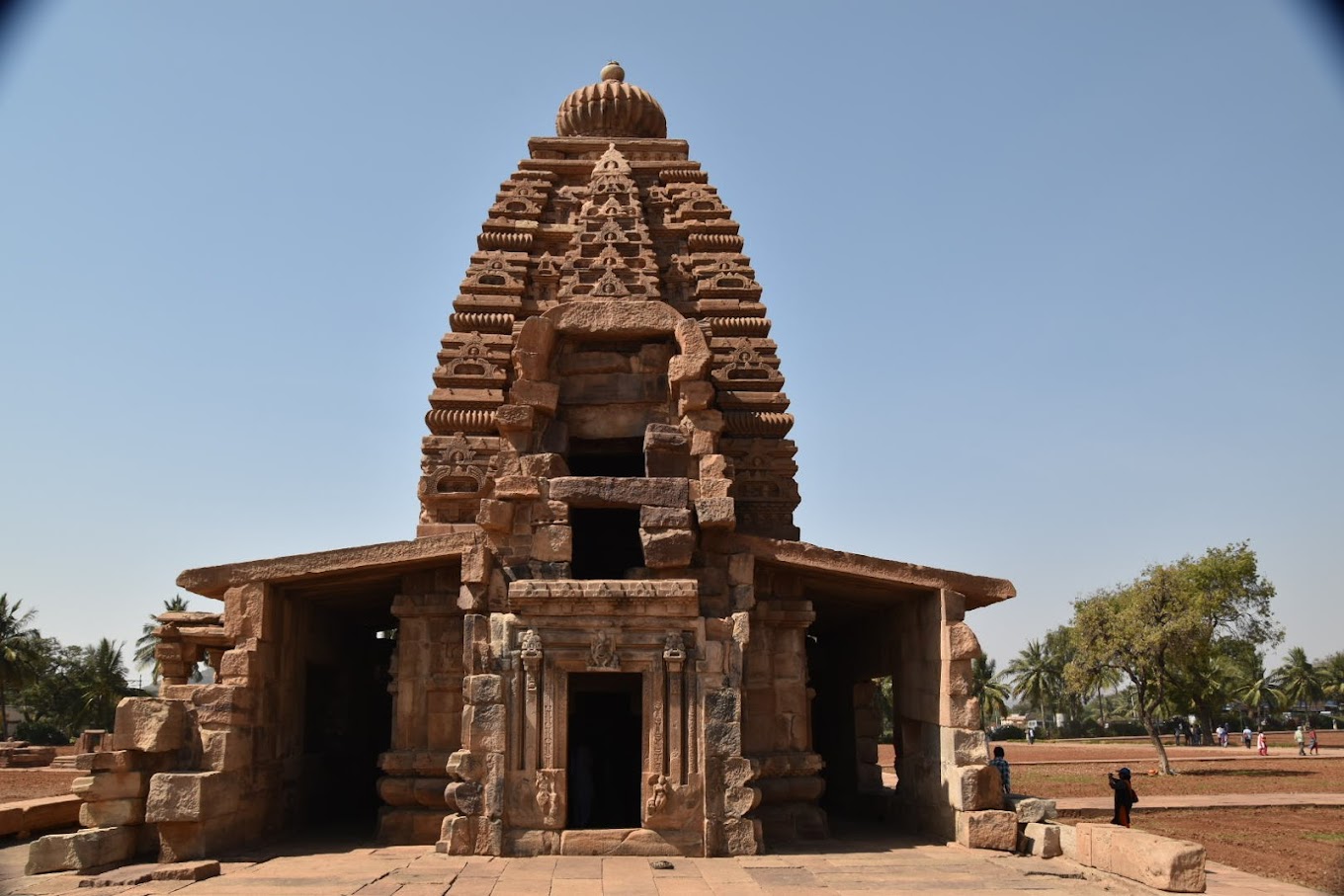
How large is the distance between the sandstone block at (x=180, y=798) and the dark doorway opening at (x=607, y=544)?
22.7 ft

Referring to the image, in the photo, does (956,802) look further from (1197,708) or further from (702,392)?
(1197,708)

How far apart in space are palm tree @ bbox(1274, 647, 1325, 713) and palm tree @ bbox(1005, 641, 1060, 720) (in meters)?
11.5

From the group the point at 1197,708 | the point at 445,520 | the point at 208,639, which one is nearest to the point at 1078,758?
the point at 1197,708

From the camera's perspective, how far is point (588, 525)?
17.8m

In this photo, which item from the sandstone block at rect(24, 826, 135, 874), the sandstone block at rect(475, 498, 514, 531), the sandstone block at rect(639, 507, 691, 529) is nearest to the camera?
the sandstone block at rect(24, 826, 135, 874)

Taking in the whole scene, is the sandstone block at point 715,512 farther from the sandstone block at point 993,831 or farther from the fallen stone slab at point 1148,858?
the fallen stone slab at point 1148,858

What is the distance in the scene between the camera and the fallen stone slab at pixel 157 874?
10.6 meters

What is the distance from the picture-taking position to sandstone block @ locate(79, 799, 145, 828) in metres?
11.9

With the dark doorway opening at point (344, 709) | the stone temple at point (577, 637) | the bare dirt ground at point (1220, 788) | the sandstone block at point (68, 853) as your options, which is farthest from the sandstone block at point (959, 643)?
the sandstone block at point (68, 853)

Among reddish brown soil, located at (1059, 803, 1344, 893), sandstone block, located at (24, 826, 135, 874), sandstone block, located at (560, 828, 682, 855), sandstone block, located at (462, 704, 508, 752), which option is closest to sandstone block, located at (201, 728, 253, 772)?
sandstone block, located at (24, 826, 135, 874)

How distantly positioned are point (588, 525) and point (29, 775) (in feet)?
67.7

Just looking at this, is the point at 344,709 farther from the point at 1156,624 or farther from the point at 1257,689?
the point at 1257,689

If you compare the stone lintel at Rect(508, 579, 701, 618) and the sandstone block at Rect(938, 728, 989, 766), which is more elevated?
the stone lintel at Rect(508, 579, 701, 618)

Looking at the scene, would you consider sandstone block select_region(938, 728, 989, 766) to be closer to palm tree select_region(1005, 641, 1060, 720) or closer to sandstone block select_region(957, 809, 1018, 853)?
sandstone block select_region(957, 809, 1018, 853)
